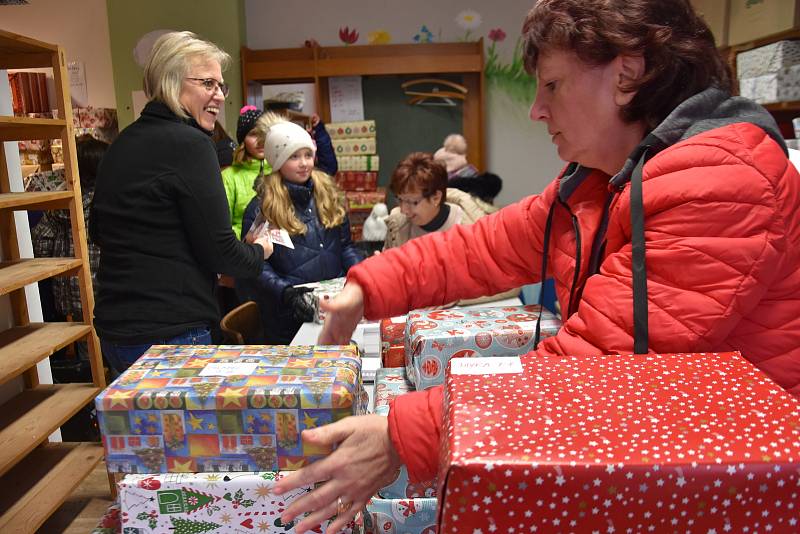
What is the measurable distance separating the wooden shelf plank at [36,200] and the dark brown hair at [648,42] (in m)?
1.87

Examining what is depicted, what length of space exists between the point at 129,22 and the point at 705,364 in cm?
551

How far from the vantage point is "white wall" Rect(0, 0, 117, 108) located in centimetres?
521

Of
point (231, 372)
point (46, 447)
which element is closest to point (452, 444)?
point (231, 372)

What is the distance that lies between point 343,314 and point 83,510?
211 cm

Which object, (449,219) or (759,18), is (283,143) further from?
(759,18)

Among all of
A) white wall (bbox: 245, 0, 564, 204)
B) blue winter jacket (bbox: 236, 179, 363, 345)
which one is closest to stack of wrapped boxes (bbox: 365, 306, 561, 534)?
blue winter jacket (bbox: 236, 179, 363, 345)

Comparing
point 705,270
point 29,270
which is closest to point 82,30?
point 29,270

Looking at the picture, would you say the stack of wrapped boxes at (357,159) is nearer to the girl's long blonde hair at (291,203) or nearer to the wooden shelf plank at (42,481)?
the girl's long blonde hair at (291,203)

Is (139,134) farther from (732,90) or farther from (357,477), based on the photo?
(732,90)

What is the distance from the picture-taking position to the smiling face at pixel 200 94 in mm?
2158

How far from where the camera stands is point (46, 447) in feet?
8.90

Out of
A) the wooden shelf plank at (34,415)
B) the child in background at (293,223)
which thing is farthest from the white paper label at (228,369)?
the child in background at (293,223)

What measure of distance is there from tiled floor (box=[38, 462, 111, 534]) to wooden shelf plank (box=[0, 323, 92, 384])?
27.9 inches

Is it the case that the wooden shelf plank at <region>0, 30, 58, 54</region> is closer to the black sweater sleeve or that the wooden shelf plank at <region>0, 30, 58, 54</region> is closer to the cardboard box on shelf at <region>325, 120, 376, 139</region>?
the black sweater sleeve
